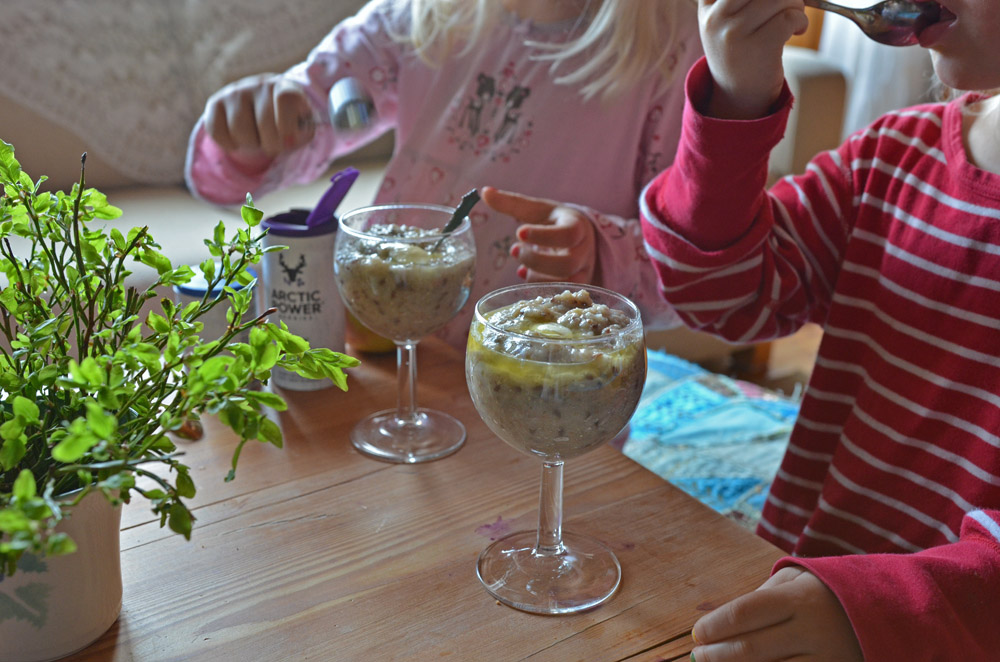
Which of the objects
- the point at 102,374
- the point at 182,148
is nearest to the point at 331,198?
the point at 102,374

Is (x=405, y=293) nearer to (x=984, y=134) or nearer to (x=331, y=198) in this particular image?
(x=331, y=198)

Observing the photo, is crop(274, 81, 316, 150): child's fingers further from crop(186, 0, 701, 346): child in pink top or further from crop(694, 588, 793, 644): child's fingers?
crop(694, 588, 793, 644): child's fingers

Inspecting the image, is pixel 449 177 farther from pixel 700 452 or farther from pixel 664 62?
pixel 700 452

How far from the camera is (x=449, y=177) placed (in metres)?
1.30

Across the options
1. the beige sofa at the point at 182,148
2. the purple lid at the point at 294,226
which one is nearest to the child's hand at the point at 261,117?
the purple lid at the point at 294,226

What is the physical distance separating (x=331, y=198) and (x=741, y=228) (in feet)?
1.34

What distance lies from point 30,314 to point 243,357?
0.63 ft

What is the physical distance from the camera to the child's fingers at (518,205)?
928 millimetres

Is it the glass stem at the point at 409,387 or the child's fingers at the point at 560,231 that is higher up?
the child's fingers at the point at 560,231

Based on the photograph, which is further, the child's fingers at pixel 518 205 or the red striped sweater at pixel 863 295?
the child's fingers at pixel 518 205

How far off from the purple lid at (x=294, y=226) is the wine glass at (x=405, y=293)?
0.23 feet

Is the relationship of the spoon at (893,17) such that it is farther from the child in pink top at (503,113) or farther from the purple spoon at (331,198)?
the purple spoon at (331,198)

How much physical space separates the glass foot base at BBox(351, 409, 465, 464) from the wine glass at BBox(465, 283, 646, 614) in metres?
0.14

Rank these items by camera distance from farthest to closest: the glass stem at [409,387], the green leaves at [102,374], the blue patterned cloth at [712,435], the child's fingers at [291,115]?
the blue patterned cloth at [712,435] → the child's fingers at [291,115] → the glass stem at [409,387] → the green leaves at [102,374]
